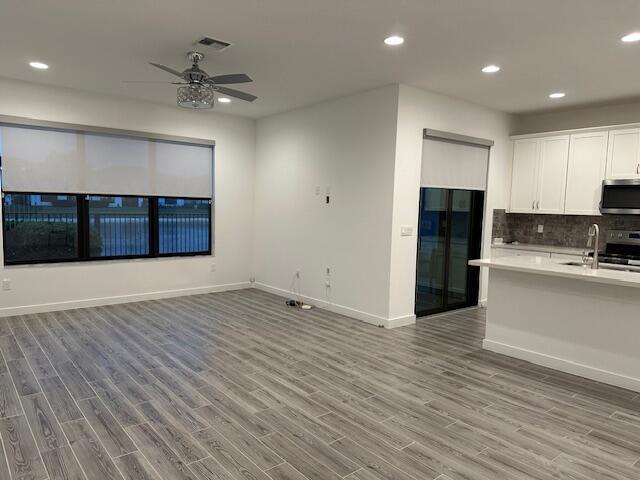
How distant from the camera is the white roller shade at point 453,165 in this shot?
5.34m

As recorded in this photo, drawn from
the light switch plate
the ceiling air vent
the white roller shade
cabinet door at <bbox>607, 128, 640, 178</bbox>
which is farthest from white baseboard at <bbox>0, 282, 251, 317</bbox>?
cabinet door at <bbox>607, 128, 640, 178</bbox>

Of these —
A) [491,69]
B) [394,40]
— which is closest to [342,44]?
[394,40]

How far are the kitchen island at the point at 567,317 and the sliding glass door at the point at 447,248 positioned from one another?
125 centimetres

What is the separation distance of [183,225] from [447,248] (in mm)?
4068

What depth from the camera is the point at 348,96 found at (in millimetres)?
5469

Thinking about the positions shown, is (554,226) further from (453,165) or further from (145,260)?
(145,260)

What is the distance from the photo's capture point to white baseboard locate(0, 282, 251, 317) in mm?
5336

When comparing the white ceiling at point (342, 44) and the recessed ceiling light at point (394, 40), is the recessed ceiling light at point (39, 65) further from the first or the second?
the recessed ceiling light at point (394, 40)

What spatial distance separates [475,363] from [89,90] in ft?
18.8

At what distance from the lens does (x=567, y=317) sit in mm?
3887

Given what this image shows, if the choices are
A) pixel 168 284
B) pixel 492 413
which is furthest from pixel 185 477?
pixel 168 284

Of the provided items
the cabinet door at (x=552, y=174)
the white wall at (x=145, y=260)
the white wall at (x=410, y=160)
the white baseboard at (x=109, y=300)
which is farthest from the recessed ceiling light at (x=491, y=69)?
the white baseboard at (x=109, y=300)

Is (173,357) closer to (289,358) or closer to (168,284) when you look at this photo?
(289,358)

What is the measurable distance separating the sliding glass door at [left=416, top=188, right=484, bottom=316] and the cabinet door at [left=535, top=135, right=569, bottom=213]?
86 centimetres
